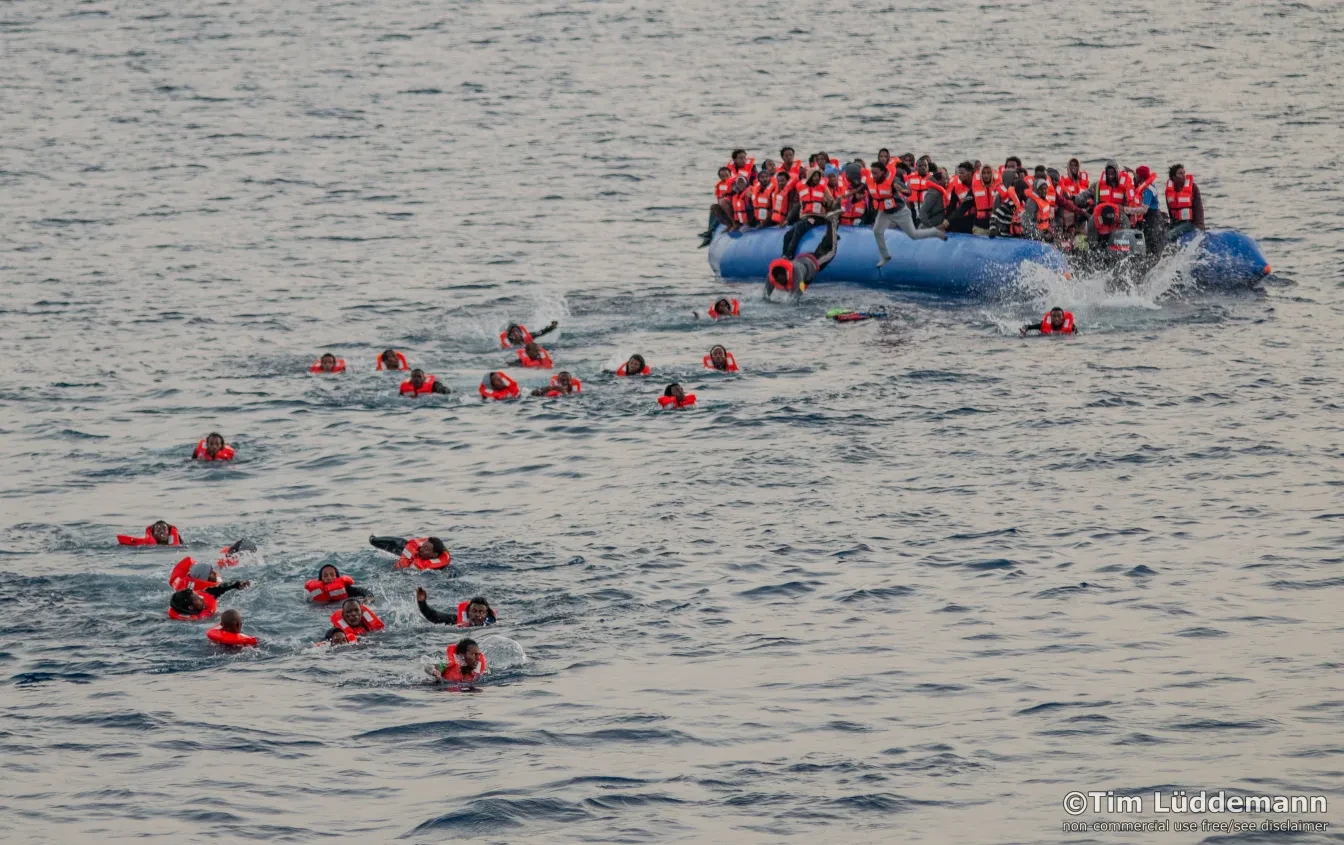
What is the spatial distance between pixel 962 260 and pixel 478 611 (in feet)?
52.3

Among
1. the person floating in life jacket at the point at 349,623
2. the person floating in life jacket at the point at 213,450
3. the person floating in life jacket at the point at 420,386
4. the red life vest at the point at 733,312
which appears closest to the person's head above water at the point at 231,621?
the person floating in life jacket at the point at 349,623

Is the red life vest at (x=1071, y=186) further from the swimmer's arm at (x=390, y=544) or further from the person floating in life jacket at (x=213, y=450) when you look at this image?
the swimmer's arm at (x=390, y=544)

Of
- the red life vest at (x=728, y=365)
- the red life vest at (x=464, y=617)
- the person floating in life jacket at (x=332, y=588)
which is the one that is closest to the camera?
the red life vest at (x=464, y=617)

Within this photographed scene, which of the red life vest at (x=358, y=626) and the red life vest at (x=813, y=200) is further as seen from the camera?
the red life vest at (x=813, y=200)

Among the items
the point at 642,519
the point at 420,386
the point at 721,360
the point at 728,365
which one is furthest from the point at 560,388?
the point at 642,519

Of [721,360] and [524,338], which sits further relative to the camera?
[524,338]

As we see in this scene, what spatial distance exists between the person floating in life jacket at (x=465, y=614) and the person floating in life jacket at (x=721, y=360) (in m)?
10.1

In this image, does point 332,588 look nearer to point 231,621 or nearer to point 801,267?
point 231,621

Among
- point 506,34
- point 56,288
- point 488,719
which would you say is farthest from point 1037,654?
point 506,34

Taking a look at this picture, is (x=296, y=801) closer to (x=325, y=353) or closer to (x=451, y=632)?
(x=451, y=632)

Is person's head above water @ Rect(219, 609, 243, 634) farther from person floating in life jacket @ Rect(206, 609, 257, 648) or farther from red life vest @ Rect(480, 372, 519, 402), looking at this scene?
red life vest @ Rect(480, 372, 519, 402)

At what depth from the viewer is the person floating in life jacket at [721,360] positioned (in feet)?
94.0

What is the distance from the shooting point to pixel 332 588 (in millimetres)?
19719

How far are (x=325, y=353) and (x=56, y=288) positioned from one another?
8.95 m
